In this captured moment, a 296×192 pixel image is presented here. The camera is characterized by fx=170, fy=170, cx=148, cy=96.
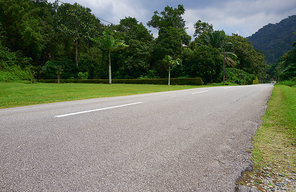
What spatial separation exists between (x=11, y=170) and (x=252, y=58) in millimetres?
47779

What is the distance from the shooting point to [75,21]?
4725cm

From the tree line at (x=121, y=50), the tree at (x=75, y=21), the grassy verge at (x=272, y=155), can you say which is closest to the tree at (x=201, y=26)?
the tree line at (x=121, y=50)

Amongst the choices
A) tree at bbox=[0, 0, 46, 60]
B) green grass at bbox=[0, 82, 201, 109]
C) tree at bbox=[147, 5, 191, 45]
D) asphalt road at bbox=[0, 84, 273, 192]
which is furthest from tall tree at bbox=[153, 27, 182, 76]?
asphalt road at bbox=[0, 84, 273, 192]

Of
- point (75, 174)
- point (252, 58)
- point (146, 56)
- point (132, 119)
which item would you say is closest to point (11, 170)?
point (75, 174)

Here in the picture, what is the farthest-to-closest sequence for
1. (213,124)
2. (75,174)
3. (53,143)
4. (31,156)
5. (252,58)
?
(252,58) < (213,124) < (53,143) < (31,156) < (75,174)

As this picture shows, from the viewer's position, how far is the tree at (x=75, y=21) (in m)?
45.9

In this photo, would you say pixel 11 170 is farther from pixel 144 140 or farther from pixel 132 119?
pixel 132 119

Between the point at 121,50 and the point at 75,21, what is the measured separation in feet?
62.3

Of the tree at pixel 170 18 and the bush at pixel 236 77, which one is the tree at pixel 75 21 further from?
the bush at pixel 236 77

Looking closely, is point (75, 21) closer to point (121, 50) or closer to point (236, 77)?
→ point (121, 50)

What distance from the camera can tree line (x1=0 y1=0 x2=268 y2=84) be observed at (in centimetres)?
3319

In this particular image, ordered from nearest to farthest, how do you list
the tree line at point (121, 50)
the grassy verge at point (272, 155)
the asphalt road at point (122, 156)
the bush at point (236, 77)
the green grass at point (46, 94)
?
the asphalt road at point (122, 156) < the grassy verge at point (272, 155) < the green grass at point (46, 94) < the tree line at point (121, 50) < the bush at point (236, 77)

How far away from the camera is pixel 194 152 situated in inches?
87.6

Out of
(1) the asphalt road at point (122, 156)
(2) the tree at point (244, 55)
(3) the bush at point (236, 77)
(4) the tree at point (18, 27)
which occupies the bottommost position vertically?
(1) the asphalt road at point (122, 156)
